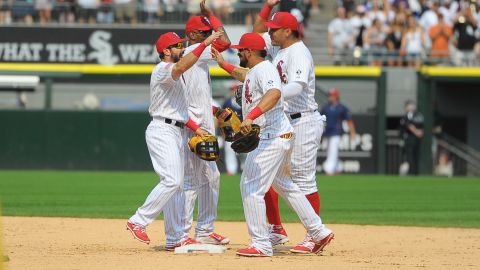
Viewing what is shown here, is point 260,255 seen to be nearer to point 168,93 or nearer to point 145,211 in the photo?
point 145,211

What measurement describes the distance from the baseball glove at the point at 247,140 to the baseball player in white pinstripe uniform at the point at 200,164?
1.01 m

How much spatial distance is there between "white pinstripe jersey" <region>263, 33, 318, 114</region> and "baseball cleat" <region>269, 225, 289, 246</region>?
123 cm

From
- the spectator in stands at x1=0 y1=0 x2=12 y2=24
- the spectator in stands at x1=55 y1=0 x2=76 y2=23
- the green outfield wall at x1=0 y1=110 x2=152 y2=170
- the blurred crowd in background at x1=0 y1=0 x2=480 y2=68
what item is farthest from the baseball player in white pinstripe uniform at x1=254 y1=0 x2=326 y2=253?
the spectator in stands at x1=0 y1=0 x2=12 y2=24

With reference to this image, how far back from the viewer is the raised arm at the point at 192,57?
30.1 feet

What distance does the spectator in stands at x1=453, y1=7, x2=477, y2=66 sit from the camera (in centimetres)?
2545

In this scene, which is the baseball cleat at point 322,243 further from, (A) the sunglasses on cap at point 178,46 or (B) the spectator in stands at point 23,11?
(B) the spectator in stands at point 23,11

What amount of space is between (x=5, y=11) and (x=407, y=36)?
9560 millimetres

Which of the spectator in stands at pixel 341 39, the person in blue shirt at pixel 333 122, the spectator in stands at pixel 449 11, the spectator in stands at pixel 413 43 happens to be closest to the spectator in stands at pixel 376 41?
the spectator in stands at pixel 341 39

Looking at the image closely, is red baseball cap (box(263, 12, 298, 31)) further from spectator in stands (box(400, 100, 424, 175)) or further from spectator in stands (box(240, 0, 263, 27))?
spectator in stands (box(240, 0, 263, 27))

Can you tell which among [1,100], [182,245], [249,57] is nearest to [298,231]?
[182,245]

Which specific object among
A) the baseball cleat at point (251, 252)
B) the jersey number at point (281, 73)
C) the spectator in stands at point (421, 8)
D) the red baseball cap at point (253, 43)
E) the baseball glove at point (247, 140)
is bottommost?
the baseball cleat at point (251, 252)

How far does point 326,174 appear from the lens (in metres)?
Result: 24.6

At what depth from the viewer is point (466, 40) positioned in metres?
25.5

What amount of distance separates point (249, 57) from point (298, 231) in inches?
141
